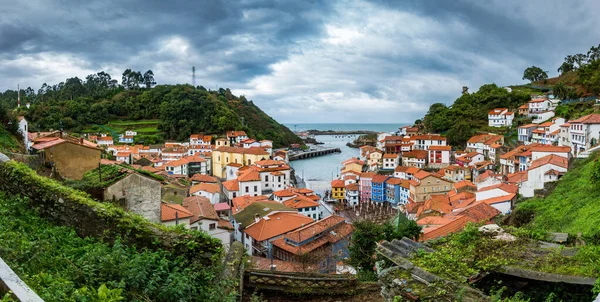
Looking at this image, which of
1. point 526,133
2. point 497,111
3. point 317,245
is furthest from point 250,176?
point 497,111

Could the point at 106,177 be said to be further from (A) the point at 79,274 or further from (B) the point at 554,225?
(B) the point at 554,225

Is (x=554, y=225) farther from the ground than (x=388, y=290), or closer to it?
closer to it

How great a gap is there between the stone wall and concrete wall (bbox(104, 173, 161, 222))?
335 centimetres

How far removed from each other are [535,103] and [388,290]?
62.4 metres

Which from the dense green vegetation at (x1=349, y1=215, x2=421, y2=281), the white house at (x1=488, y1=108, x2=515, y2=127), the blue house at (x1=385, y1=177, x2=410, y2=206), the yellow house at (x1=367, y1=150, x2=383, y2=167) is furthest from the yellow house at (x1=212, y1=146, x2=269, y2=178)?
the dense green vegetation at (x1=349, y1=215, x2=421, y2=281)

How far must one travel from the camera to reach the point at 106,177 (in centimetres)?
1164

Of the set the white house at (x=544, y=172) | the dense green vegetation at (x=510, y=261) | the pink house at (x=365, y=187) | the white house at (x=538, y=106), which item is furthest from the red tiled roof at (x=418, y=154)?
the dense green vegetation at (x=510, y=261)

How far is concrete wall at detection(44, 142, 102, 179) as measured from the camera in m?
13.1

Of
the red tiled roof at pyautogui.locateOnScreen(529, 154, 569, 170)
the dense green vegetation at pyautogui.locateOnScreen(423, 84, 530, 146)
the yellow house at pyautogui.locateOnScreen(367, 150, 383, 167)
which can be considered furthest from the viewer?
the yellow house at pyautogui.locateOnScreen(367, 150, 383, 167)

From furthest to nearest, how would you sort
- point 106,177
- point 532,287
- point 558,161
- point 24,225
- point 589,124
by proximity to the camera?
point 589,124 → point 558,161 → point 106,177 → point 24,225 → point 532,287

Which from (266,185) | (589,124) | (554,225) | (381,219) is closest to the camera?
(554,225)

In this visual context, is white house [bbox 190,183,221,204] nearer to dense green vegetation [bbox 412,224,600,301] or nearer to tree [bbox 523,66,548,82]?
dense green vegetation [bbox 412,224,600,301]

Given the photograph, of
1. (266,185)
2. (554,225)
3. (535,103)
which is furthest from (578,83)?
(554,225)

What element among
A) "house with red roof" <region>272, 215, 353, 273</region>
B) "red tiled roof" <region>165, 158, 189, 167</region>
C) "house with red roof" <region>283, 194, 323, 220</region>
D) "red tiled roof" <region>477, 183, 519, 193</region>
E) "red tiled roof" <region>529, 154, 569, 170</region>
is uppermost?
"red tiled roof" <region>529, 154, 569, 170</region>
